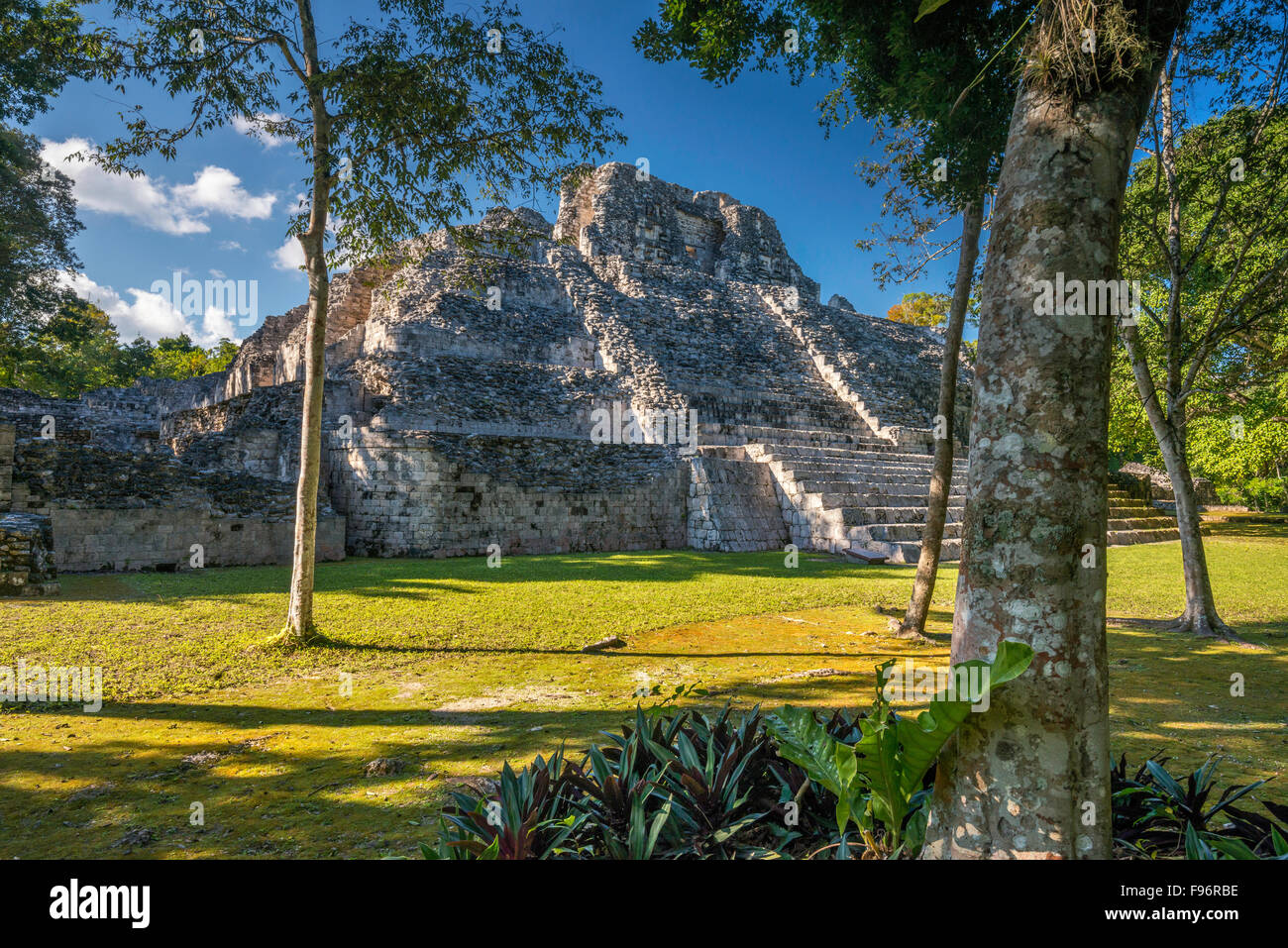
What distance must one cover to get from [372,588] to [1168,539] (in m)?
20.6

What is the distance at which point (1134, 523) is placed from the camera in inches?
706

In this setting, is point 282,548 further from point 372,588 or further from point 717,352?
point 717,352

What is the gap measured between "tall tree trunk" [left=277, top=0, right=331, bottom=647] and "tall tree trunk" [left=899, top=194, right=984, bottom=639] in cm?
567

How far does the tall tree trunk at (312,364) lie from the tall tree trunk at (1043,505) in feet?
17.8

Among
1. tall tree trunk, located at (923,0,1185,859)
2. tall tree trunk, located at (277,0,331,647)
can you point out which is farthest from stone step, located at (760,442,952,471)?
tall tree trunk, located at (923,0,1185,859)

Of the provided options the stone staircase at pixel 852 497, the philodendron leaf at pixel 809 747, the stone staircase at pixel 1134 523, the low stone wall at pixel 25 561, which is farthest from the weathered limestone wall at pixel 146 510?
the stone staircase at pixel 1134 523

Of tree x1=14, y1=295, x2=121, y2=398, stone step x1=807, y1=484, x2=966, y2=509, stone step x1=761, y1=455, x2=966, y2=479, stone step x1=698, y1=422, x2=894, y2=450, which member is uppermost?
tree x1=14, y1=295, x2=121, y2=398

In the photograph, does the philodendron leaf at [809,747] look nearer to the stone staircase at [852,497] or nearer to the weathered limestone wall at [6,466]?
the stone staircase at [852,497]

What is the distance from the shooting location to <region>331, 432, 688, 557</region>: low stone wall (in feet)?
41.8

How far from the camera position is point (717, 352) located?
77.6 feet

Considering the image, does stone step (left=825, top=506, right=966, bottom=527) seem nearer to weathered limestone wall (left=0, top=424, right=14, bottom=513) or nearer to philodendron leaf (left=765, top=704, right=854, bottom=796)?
philodendron leaf (left=765, top=704, right=854, bottom=796)

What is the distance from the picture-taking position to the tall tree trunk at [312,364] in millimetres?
5680
